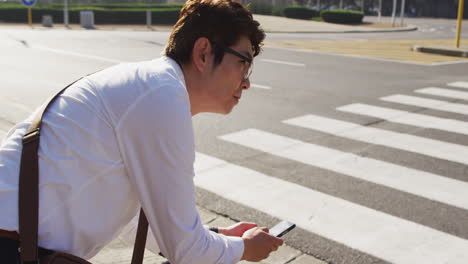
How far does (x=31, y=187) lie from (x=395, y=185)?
4001 mm

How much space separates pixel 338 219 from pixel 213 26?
2812mm

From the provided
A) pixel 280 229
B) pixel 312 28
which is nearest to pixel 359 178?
pixel 280 229

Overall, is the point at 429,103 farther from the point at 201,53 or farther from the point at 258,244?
the point at 201,53

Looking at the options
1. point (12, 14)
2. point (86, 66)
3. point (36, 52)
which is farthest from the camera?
point (12, 14)

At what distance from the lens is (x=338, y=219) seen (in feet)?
14.2

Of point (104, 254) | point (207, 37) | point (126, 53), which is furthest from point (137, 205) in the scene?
point (126, 53)

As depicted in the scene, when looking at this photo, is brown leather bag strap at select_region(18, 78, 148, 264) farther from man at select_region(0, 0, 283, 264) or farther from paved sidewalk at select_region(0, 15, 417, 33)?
paved sidewalk at select_region(0, 15, 417, 33)

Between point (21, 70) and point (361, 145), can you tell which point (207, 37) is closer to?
point (361, 145)

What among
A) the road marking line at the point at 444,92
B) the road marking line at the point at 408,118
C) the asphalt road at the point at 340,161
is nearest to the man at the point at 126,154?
the asphalt road at the point at 340,161

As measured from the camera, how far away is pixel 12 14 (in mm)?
32094

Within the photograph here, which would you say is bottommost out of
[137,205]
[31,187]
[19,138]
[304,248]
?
[304,248]

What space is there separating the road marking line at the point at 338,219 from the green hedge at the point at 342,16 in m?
38.1

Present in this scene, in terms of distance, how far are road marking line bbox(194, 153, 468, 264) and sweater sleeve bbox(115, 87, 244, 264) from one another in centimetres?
223

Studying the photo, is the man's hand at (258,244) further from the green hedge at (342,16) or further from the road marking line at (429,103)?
the green hedge at (342,16)
